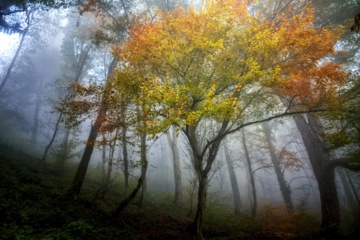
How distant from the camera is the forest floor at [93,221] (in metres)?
Result: 6.04

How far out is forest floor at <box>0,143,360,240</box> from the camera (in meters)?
6.04

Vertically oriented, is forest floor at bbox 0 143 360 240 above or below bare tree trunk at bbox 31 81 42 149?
below

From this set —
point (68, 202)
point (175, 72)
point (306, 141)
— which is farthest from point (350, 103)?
point (68, 202)

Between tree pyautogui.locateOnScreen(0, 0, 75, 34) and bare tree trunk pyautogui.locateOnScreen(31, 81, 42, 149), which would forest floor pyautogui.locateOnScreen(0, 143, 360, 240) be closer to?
tree pyautogui.locateOnScreen(0, 0, 75, 34)

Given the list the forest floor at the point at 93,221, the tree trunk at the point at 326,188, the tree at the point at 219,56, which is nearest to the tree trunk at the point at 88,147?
the forest floor at the point at 93,221

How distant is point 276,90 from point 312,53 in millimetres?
1596

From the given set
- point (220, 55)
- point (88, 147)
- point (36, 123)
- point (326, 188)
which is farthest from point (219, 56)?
point (36, 123)

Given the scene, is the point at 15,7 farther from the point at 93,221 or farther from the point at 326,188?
the point at 326,188

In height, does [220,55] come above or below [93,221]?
above

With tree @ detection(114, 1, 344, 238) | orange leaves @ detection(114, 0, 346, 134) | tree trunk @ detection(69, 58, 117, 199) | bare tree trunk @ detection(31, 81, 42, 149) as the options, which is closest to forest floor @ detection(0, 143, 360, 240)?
tree trunk @ detection(69, 58, 117, 199)

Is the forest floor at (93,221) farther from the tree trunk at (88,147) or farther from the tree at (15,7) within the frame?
the tree at (15,7)

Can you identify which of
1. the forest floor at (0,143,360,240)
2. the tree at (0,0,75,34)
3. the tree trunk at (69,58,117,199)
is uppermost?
the tree at (0,0,75,34)

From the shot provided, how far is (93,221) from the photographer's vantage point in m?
7.39

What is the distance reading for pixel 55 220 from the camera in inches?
267
